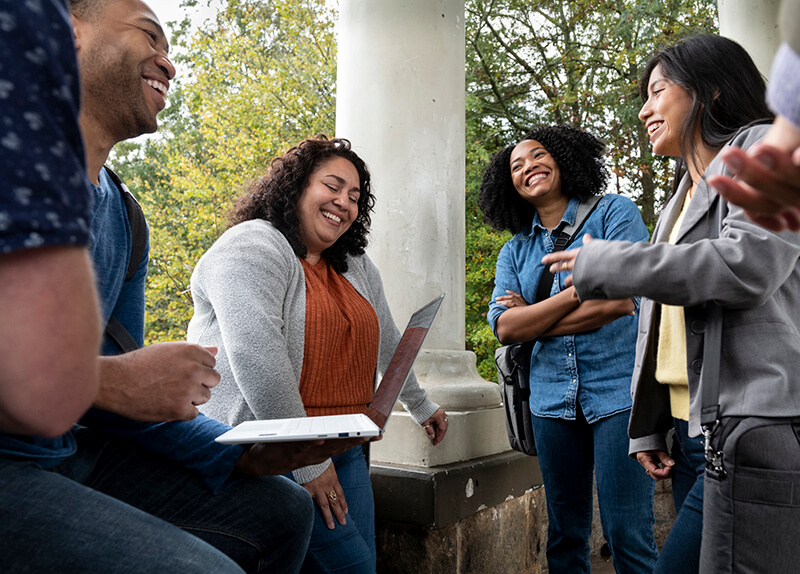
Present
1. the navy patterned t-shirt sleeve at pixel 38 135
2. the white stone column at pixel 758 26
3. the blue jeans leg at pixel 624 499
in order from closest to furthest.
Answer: the navy patterned t-shirt sleeve at pixel 38 135 < the blue jeans leg at pixel 624 499 < the white stone column at pixel 758 26

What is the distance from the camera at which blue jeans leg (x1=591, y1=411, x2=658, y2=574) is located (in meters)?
2.59

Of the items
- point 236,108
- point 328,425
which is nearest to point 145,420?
point 328,425

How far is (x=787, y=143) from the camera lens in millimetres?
766

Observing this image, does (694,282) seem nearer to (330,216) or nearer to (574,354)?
(574,354)

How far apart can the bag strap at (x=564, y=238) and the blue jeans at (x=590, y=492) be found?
523 mm

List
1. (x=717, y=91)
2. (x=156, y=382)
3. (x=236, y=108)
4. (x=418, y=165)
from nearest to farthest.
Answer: (x=156, y=382)
(x=717, y=91)
(x=418, y=165)
(x=236, y=108)

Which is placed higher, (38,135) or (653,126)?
(653,126)

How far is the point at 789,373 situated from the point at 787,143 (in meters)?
1.05

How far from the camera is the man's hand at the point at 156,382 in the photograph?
4.62 feet

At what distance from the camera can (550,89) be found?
11.3 m

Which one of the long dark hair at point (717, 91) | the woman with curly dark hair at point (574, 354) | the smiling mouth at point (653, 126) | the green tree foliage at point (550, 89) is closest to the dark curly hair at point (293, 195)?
the woman with curly dark hair at point (574, 354)

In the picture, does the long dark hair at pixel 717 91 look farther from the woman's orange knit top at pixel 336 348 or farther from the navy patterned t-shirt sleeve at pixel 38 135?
the navy patterned t-shirt sleeve at pixel 38 135

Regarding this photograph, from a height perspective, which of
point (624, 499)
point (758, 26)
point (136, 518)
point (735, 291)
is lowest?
point (624, 499)

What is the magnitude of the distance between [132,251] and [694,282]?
55.3 inches
